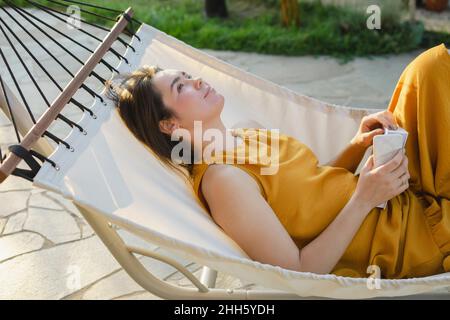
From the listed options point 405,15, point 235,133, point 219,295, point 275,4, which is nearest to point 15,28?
point 275,4

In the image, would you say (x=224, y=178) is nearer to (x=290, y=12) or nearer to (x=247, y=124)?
(x=247, y=124)

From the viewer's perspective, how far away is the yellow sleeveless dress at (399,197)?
1.62 metres

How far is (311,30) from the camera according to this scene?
427 centimetres

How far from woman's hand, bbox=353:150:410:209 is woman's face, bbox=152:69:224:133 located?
1.33 feet

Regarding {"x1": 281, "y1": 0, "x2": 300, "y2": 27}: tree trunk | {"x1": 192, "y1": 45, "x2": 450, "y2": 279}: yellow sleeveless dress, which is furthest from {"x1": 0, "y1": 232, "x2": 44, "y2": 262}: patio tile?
{"x1": 281, "y1": 0, "x2": 300, "y2": 27}: tree trunk

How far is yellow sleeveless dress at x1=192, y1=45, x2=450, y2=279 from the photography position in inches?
63.8

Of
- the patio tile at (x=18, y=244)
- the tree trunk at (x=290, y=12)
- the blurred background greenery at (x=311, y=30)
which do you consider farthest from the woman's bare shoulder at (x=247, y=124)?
the tree trunk at (x=290, y=12)

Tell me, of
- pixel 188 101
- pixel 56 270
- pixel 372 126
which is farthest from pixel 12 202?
pixel 372 126

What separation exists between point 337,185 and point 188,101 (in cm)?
44

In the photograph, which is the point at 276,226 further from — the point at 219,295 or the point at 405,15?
the point at 405,15

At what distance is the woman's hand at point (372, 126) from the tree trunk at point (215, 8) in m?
2.94

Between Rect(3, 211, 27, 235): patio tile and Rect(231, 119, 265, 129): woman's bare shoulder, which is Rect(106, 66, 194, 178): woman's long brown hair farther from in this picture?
Rect(3, 211, 27, 235): patio tile

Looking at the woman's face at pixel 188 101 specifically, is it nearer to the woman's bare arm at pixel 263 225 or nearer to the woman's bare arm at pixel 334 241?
A: the woman's bare arm at pixel 263 225

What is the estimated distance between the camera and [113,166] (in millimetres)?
1552
